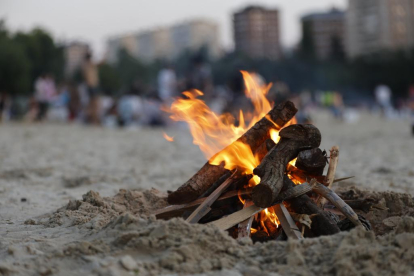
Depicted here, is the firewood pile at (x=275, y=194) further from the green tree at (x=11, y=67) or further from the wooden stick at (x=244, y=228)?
the green tree at (x=11, y=67)

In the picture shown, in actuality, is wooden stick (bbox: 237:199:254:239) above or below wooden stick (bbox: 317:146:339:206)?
below

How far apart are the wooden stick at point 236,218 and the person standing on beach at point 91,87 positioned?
42.4 ft

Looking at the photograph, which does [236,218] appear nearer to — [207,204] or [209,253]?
[207,204]

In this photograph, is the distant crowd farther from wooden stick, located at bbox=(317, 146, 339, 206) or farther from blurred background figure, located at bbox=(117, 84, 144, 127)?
wooden stick, located at bbox=(317, 146, 339, 206)

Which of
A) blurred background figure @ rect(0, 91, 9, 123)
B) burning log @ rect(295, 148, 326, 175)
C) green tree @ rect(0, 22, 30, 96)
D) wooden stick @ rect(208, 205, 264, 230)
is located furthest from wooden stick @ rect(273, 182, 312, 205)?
green tree @ rect(0, 22, 30, 96)

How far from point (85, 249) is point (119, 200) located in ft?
4.57

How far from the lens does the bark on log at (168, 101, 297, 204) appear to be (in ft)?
12.9

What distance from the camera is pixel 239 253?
9.99ft

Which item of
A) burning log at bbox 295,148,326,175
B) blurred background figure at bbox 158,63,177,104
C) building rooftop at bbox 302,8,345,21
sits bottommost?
blurred background figure at bbox 158,63,177,104

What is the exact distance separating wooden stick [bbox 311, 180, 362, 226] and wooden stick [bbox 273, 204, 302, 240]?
29 centimetres

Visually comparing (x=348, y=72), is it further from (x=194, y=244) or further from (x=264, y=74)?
(x=194, y=244)

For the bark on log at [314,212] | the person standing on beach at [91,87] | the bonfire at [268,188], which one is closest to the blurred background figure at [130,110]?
the person standing on beach at [91,87]

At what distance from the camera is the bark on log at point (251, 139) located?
3922 millimetres

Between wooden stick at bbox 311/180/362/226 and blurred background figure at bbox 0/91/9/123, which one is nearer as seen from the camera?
wooden stick at bbox 311/180/362/226
